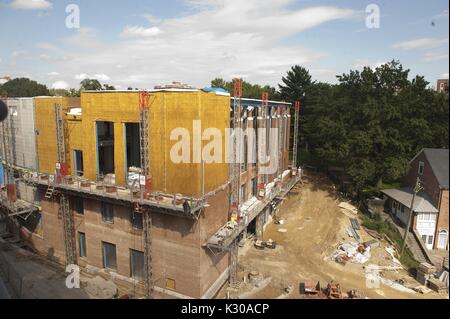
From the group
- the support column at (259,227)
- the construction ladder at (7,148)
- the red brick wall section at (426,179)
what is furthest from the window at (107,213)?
the red brick wall section at (426,179)

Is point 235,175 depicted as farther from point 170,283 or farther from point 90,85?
point 90,85

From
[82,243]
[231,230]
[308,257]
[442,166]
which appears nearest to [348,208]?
[308,257]

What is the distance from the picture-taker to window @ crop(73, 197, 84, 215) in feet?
92.4

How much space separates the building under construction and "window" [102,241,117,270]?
3.3 inches

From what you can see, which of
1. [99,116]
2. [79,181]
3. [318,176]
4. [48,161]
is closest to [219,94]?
[99,116]

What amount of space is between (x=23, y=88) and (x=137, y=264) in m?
105

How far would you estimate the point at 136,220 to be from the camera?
81.0ft

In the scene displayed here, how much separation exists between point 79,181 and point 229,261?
14038 millimetres

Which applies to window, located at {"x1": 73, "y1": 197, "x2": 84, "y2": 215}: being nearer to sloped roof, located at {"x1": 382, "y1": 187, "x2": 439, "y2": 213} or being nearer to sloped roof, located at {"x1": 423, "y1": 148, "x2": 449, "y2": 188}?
sloped roof, located at {"x1": 423, "y1": 148, "x2": 449, "y2": 188}

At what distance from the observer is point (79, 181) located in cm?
2630

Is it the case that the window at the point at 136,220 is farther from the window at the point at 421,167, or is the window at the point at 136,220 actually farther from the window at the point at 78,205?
the window at the point at 421,167

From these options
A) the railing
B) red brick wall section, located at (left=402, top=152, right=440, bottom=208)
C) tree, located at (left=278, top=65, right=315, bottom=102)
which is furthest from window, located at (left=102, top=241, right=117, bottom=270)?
tree, located at (left=278, top=65, right=315, bottom=102)

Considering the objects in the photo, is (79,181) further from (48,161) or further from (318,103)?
(318,103)

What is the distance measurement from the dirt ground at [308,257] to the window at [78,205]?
13982 millimetres
